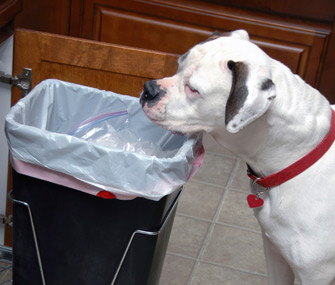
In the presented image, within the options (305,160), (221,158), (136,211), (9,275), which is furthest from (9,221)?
(221,158)

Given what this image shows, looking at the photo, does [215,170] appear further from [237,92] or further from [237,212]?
[237,92]

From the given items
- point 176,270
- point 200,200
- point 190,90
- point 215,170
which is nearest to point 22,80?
point 190,90

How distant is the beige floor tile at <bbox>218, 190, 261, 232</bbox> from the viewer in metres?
2.72

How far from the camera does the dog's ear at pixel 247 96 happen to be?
4.58ft

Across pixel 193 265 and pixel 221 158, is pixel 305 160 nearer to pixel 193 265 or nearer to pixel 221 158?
pixel 193 265

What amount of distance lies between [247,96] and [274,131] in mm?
196

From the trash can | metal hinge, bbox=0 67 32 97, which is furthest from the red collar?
metal hinge, bbox=0 67 32 97

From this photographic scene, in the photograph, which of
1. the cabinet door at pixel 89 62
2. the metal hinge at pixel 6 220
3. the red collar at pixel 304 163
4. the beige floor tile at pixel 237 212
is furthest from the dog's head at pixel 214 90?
the beige floor tile at pixel 237 212

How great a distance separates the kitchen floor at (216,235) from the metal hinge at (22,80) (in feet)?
2.87

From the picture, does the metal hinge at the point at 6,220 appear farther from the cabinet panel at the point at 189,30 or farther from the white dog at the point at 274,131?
the cabinet panel at the point at 189,30

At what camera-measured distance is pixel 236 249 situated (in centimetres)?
256

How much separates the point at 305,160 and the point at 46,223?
679 mm

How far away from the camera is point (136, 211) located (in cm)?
160

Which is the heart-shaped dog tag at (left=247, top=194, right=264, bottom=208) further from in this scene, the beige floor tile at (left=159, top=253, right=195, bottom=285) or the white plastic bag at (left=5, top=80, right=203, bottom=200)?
the beige floor tile at (left=159, top=253, right=195, bottom=285)
